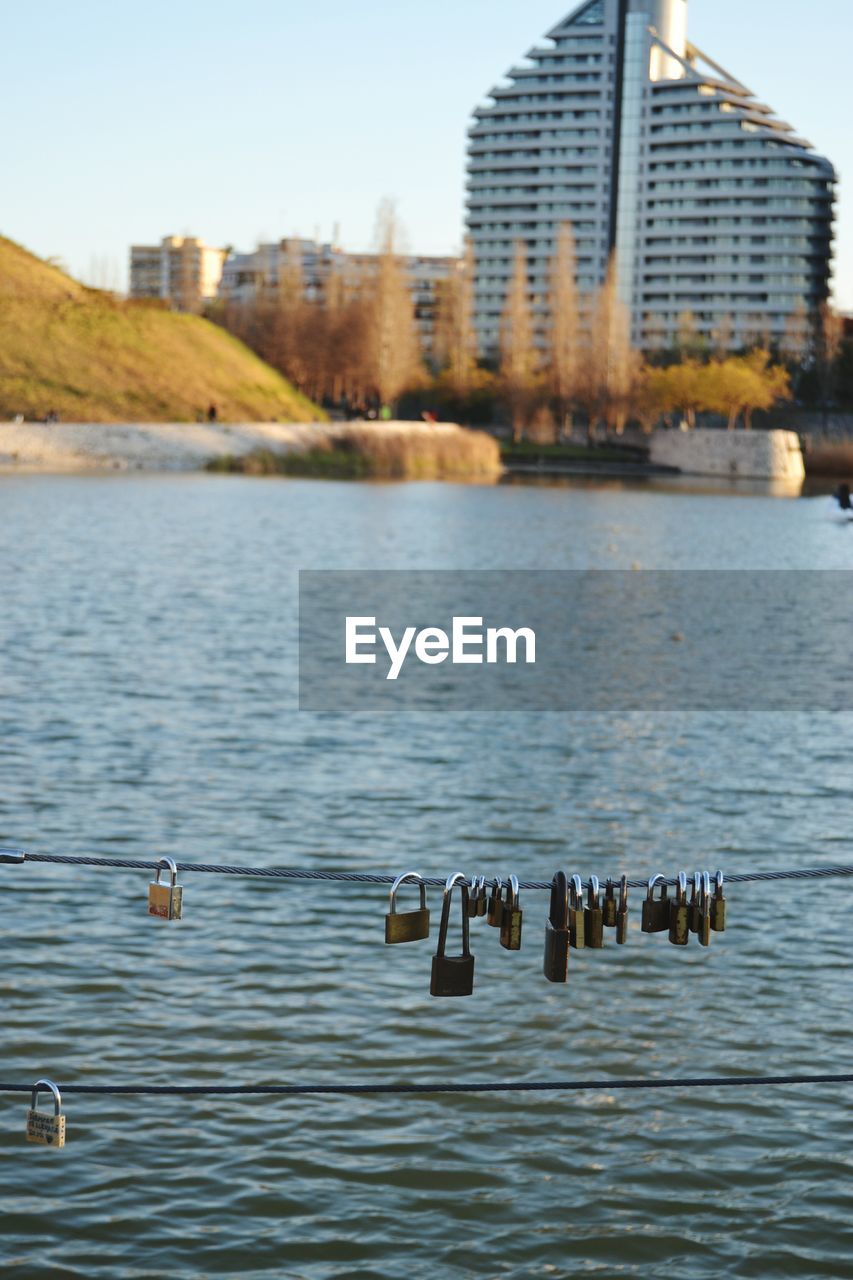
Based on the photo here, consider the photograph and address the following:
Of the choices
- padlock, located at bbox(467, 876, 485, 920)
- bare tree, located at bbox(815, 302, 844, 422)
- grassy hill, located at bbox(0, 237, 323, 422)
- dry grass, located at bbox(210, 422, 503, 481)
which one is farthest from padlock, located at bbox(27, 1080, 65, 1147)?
bare tree, located at bbox(815, 302, 844, 422)

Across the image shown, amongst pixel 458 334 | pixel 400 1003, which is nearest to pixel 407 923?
pixel 400 1003

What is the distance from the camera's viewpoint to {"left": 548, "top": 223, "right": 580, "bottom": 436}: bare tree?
12888cm

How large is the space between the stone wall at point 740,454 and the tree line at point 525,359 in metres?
11.1

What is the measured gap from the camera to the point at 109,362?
103938 millimetres

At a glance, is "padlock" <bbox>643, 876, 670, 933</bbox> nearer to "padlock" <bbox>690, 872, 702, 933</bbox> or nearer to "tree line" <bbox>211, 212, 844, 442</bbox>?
"padlock" <bbox>690, 872, 702, 933</bbox>

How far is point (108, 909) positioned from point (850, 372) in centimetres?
14142

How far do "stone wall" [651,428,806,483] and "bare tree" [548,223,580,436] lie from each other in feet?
43.5

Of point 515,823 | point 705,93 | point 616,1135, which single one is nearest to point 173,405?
point 515,823

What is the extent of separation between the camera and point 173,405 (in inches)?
4048

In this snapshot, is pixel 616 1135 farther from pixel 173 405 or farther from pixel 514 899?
pixel 173 405

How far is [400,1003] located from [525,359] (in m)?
121

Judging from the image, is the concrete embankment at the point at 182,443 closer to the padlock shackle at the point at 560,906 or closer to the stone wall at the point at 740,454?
the stone wall at the point at 740,454

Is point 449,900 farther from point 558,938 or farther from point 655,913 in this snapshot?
point 655,913

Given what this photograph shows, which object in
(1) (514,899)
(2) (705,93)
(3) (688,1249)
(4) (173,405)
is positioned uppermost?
(2) (705,93)
